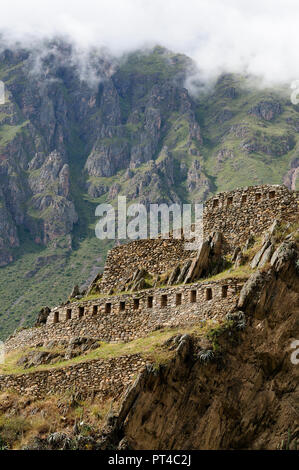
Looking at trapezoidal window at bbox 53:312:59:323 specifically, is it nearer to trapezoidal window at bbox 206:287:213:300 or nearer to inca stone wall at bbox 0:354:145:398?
inca stone wall at bbox 0:354:145:398

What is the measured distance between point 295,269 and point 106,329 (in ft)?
44.9

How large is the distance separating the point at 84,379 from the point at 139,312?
679 cm

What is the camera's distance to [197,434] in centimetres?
4119

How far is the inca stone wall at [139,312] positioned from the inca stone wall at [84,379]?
15.2 ft

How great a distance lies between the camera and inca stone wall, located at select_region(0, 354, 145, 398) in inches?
1702

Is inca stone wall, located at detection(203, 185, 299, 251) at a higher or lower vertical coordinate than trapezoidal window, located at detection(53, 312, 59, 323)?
higher

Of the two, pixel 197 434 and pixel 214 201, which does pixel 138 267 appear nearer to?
pixel 214 201

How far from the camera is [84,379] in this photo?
45.0 meters

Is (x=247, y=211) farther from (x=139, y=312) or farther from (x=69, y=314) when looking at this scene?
(x=69, y=314)

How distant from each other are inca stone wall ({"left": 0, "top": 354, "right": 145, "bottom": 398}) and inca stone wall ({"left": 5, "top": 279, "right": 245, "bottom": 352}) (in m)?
4.63

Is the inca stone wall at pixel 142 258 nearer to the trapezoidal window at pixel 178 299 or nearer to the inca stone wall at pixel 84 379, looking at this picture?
the trapezoidal window at pixel 178 299

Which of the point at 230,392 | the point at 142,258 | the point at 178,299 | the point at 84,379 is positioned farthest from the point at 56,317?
the point at 230,392

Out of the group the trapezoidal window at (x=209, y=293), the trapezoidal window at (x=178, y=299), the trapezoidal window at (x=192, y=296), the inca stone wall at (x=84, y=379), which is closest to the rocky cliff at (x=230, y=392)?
the inca stone wall at (x=84, y=379)

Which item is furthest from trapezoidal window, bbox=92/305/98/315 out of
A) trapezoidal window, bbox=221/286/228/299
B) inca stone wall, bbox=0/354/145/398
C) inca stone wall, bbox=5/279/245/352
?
trapezoidal window, bbox=221/286/228/299
